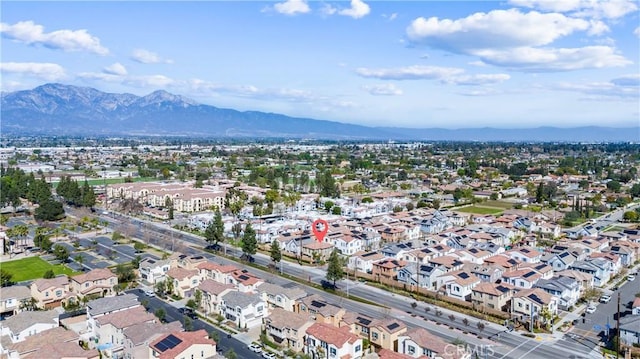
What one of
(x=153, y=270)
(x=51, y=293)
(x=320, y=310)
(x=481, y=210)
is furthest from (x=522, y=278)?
(x=481, y=210)

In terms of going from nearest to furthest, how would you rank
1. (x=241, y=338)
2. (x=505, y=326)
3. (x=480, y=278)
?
(x=241, y=338) → (x=505, y=326) → (x=480, y=278)

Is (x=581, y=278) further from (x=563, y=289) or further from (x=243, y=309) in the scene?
(x=243, y=309)

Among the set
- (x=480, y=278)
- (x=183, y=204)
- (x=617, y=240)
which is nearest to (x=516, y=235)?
(x=617, y=240)

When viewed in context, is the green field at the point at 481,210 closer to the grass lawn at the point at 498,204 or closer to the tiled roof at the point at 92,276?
the grass lawn at the point at 498,204

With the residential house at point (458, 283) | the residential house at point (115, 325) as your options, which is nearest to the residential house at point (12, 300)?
the residential house at point (115, 325)

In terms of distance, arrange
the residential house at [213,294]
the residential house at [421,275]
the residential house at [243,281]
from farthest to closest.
Result: the residential house at [421,275], the residential house at [243,281], the residential house at [213,294]

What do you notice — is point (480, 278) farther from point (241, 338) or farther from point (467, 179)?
point (467, 179)
